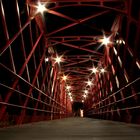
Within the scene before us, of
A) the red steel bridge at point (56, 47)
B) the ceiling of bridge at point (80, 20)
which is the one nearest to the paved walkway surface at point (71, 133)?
the red steel bridge at point (56, 47)

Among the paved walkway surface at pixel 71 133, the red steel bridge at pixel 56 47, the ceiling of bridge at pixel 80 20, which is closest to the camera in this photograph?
the paved walkway surface at pixel 71 133

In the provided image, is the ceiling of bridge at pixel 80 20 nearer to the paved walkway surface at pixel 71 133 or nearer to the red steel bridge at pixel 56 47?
the red steel bridge at pixel 56 47

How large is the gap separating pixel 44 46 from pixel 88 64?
29.0 feet

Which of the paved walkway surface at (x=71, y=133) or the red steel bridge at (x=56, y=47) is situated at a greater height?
the red steel bridge at (x=56, y=47)

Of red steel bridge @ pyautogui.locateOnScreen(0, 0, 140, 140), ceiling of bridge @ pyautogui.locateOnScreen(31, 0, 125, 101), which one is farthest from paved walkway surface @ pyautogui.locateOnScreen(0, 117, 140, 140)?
ceiling of bridge @ pyautogui.locateOnScreen(31, 0, 125, 101)

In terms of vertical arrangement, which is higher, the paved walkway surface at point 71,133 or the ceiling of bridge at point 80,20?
the ceiling of bridge at point 80,20

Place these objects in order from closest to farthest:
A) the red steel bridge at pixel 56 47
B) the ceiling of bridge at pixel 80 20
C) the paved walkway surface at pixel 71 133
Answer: the paved walkway surface at pixel 71 133 < the red steel bridge at pixel 56 47 < the ceiling of bridge at pixel 80 20

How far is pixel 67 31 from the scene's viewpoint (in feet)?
45.4

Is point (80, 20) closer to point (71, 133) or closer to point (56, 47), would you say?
point (56, 47)

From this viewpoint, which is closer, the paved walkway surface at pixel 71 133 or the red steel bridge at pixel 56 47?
the paved walkway surface at pixel 71 133

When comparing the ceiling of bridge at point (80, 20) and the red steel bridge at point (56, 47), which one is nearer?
the red steel bridge at point (56, 47)

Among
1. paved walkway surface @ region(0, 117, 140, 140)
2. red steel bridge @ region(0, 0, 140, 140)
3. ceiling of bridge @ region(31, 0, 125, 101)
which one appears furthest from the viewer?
ceiling of bridge @ region(31, 0, 125, 101)

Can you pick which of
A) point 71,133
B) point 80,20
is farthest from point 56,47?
point 71,133

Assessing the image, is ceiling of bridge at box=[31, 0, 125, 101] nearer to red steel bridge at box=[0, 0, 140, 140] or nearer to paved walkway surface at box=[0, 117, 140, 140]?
red steel bridge at box=[0, 0, 140, 140]
